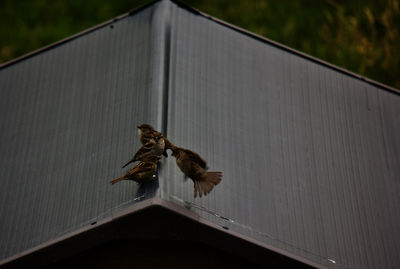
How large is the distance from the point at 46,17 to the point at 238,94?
165 inches

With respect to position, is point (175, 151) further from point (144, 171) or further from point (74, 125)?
point (74, 125)

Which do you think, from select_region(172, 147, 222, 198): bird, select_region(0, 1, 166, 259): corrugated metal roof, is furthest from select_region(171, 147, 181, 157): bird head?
select_region(0, 1, 166, 259): corrugated metal roof

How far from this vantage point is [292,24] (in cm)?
680

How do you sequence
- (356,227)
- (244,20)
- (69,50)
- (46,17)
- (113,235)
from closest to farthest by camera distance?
1. (113,235)
2. (356,227)
3. (69,50)
4. (244,20)
5. (46,17)

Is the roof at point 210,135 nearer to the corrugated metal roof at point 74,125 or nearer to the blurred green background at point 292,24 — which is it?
the corrugated metal roof at point 74,125

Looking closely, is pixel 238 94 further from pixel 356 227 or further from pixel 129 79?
pixel 356 227

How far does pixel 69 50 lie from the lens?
4512mm

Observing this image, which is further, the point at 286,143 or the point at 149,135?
the point at 286,143

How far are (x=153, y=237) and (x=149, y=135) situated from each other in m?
A: 0.47

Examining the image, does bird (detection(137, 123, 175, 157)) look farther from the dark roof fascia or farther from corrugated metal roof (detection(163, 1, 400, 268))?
the dark roof fascia

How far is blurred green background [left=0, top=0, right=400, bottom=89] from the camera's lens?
6.20 metres

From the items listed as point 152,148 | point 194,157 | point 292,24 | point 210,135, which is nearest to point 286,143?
point 210,135

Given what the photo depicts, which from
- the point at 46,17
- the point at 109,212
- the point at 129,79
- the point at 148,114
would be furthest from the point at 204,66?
the point at 46,17

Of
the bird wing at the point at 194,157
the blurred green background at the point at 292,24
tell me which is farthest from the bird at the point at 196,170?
the blurred green background at the point at 292,24
